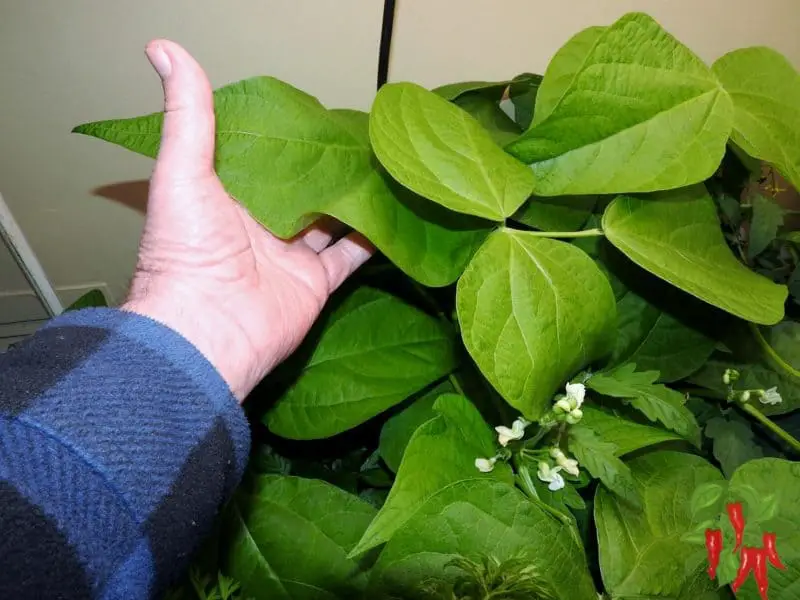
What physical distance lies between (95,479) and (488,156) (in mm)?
321

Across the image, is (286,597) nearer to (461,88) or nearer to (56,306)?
(461,88)

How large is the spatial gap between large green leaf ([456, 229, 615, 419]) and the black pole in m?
0.30

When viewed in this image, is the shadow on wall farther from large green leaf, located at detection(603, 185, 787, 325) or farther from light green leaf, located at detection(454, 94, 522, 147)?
large green leaf, located at detection(603, 185, 787, 325)

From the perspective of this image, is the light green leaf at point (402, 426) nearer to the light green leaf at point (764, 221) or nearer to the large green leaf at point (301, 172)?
the large green leaf at point (301, 172)

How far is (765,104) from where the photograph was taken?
0.50 m

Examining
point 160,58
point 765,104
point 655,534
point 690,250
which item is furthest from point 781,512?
point 160,58

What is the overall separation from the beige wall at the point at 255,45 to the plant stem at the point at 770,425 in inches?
15.1

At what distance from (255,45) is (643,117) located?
378 millimetres

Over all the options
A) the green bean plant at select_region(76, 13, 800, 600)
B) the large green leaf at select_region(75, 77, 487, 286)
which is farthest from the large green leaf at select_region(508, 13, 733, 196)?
the large green leaf at select_region(75, 77, 487, 286)

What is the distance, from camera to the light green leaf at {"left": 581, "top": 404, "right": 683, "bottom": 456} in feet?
1.54

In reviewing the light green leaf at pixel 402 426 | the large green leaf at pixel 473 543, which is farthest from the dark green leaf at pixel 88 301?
the large green leaf at pixel 473 543

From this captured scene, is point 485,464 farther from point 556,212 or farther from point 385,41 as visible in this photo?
point 385,41

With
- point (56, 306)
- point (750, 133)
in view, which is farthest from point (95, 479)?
point (56, 306)

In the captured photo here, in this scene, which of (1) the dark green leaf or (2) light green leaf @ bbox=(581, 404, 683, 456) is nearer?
(2) light green leaf @ bbox=(581, 404, 683, 456)
